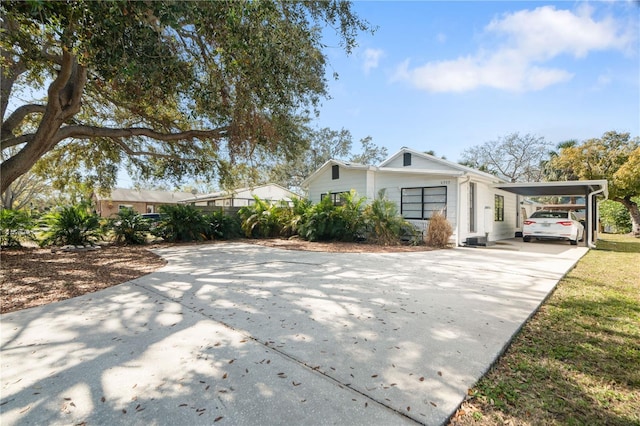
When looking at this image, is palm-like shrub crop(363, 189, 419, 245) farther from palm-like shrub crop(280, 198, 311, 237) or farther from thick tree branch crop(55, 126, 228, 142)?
thick tree branch crop(55, 126, 228, 142)

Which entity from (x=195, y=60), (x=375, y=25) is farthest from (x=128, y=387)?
(x=375, y=25)

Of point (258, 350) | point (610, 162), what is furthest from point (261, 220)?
point (610, 162)

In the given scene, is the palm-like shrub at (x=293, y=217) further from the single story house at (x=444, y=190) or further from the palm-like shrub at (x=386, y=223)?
the palm-like shrub at (x=386, y=223)

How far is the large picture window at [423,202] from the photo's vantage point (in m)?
11.7

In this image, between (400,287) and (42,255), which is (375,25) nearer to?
(400,287)

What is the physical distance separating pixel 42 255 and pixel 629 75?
17.8 m

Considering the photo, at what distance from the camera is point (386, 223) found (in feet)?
36.4

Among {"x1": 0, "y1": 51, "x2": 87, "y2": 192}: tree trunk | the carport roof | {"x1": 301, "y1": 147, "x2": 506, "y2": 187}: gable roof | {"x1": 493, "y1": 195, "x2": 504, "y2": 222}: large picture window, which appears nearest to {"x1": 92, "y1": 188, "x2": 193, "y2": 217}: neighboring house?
{"x1": 301, "y1": 147, "x2": 506, "y2": 187}: gable roof

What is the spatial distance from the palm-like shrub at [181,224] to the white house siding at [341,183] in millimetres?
5964

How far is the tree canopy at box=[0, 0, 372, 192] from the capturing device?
3.84m

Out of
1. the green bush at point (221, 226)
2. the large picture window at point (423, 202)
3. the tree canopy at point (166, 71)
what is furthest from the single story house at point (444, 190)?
the tree canopy at point (166, 71)

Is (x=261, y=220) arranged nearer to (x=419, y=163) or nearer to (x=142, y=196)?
(x=419, y=163)

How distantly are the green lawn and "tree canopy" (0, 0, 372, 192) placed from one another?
4.83m

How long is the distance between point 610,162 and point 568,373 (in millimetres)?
22440
